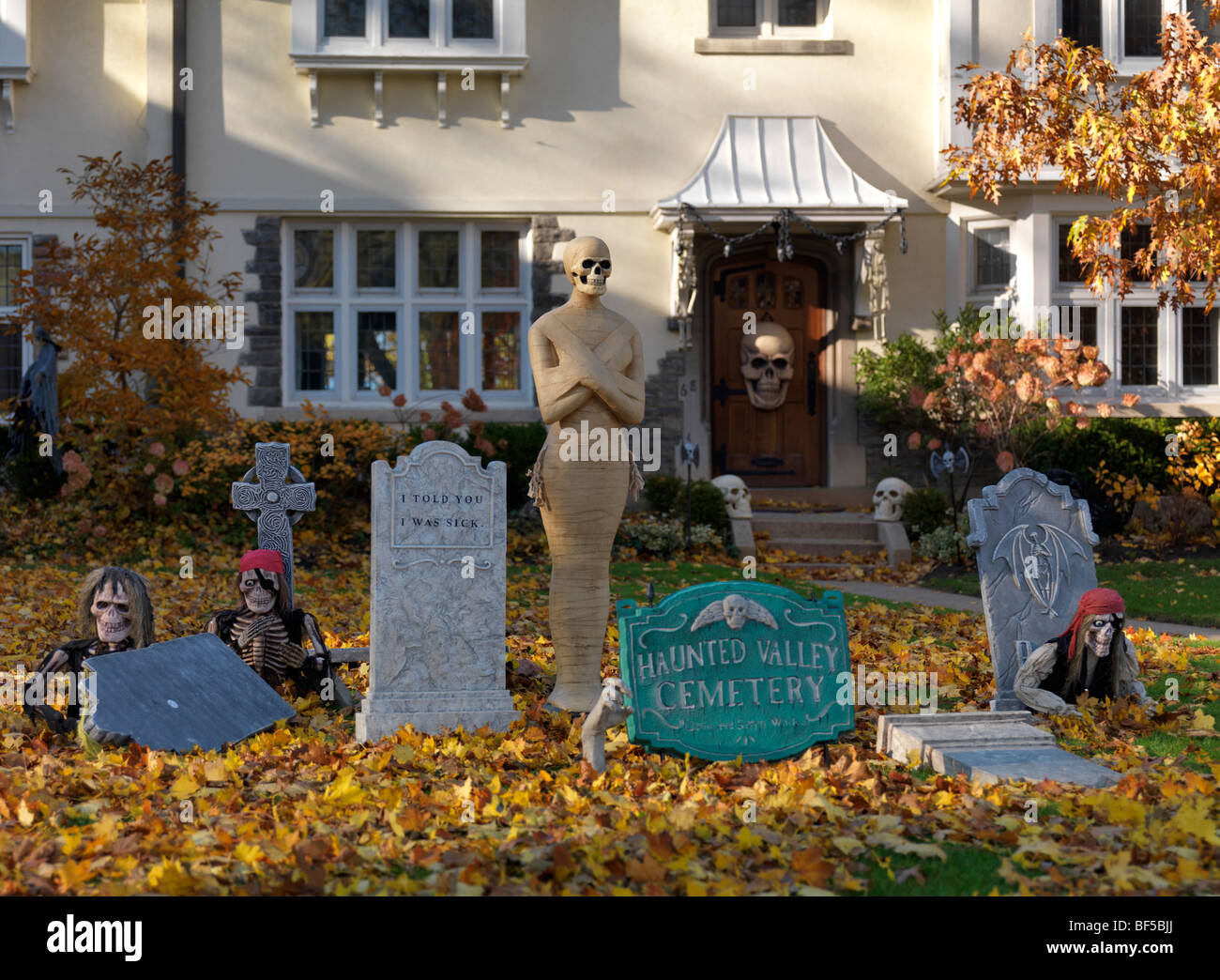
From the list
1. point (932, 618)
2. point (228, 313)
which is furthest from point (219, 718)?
point (228, 313)

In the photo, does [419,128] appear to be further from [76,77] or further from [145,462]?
[145,462]

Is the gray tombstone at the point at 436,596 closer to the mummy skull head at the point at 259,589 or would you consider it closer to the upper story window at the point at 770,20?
the mummy skull head at the point at 259,589

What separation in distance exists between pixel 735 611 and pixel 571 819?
1378 mm

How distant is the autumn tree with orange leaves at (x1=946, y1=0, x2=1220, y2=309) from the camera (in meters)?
9.61

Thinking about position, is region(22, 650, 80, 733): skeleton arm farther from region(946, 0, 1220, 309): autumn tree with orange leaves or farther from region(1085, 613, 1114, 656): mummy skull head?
region(946, 0, 1220, 309): autumn tree with orange leaves

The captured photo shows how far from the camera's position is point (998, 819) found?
4.57 meters

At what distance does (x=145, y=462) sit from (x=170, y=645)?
7222 mm

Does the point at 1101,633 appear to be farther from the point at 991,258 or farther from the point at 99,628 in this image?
the point at 991,258

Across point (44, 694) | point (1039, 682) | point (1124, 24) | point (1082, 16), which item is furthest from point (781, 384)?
point (44, 694)

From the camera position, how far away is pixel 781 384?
15164 mm

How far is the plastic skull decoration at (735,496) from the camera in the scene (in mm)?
13398

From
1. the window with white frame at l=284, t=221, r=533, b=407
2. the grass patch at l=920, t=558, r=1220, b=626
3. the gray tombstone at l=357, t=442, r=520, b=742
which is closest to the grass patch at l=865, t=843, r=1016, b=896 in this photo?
the gray tombstone at l=357, t=442, r=520, b=742

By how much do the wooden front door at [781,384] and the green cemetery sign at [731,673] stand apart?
9.62 meters

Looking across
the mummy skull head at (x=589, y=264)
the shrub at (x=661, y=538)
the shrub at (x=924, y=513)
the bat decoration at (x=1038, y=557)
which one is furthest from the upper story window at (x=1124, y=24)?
the mummy skull head at (x=589, y=264)
